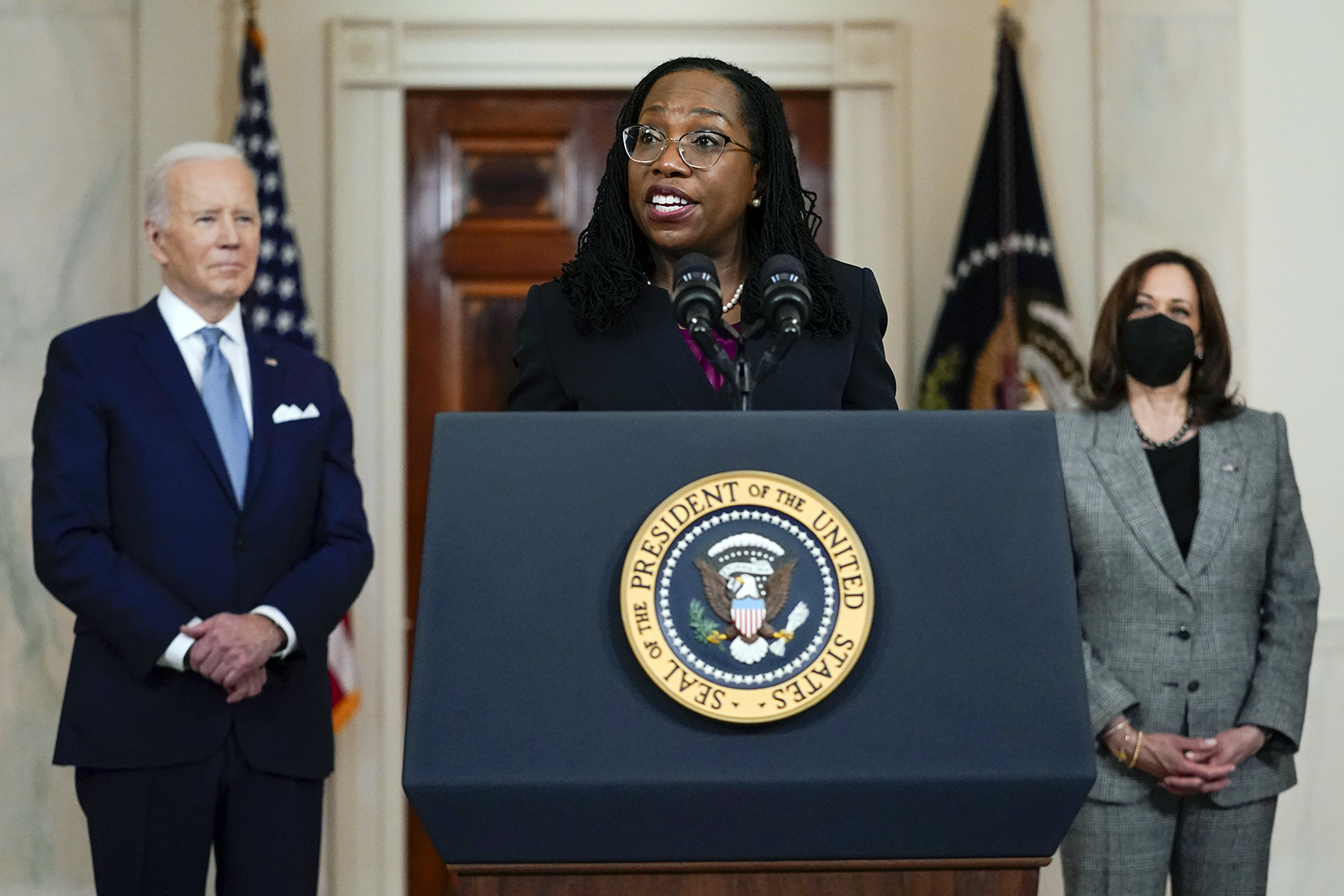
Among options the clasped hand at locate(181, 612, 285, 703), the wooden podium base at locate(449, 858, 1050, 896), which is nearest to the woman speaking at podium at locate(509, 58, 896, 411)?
the wooden podium base at locate(449, 858, 1050, 896)

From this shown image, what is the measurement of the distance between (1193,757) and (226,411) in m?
2.05

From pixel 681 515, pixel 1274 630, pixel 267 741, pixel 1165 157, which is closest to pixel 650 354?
pixel 681 515

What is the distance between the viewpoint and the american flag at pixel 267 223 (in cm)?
441

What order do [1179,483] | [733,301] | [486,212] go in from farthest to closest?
[486,212]
[1179,483]
[733,301]

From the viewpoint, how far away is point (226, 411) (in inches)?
115

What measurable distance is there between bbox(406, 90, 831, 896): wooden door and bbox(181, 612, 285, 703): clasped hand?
7.10 ft

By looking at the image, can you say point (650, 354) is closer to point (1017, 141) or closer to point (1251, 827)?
point (1251, 827)

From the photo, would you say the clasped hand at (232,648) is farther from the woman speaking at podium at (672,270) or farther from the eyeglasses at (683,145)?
the eyeglasses at (683,145)

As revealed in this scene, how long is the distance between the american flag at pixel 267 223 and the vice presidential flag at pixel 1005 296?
1.99 meters

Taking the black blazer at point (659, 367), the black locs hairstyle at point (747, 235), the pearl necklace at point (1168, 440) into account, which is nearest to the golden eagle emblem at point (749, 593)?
the black blazer at point (659, 367)

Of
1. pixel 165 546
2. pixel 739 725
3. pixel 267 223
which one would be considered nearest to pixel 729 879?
pixel 739 725

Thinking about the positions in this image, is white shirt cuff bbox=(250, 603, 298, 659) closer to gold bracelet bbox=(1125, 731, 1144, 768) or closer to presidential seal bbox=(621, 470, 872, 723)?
presidential seal bbox=(621, 470, 872, 723)

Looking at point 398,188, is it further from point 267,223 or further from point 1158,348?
point 1158,348

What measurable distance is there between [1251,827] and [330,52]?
12.0 feet
